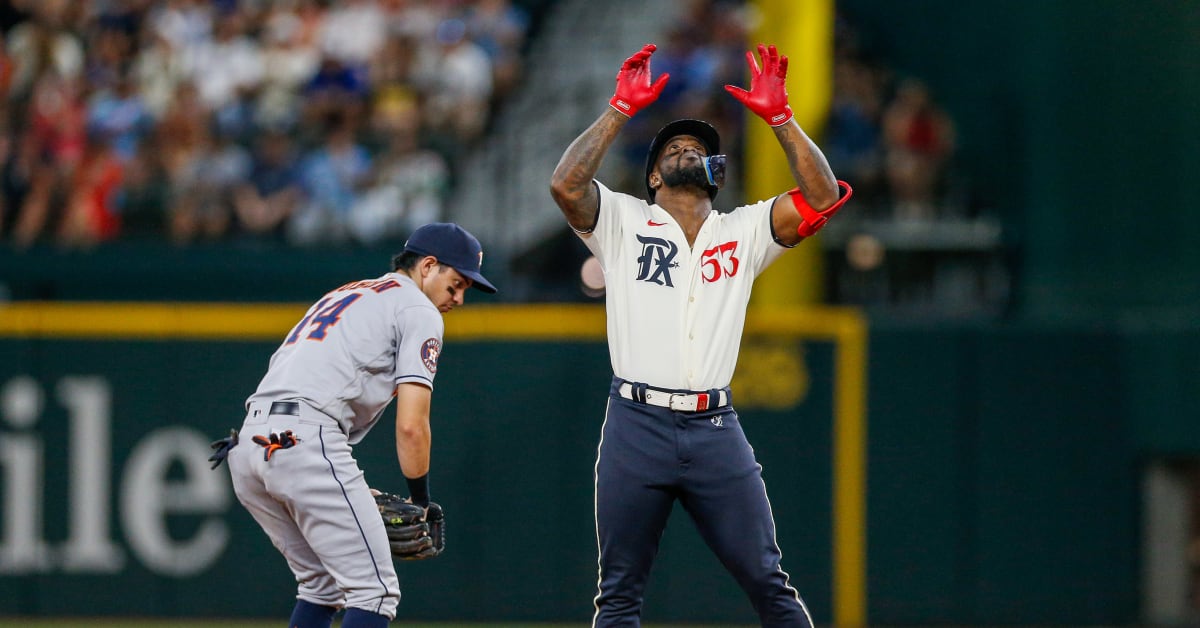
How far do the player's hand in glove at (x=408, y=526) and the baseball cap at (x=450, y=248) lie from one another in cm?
90

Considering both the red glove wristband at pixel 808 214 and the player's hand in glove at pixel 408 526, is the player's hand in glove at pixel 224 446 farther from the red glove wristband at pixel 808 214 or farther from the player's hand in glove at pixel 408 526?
the red glove wristband at pixel 808 214

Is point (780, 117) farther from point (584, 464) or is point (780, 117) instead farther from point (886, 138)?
point (886, 138)

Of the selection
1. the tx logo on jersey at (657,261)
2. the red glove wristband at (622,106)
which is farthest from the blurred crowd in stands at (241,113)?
the red glove wristband at (622,106)

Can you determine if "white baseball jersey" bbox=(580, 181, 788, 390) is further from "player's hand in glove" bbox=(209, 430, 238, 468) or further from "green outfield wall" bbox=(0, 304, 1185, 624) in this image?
"green outfield wall" bbox=(0, 304, 1185, 624)

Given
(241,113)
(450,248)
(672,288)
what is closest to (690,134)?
(672,288)

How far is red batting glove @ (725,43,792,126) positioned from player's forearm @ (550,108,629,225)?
46cm

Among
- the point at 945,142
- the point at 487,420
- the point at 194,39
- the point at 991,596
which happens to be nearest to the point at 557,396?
the point at 487,420

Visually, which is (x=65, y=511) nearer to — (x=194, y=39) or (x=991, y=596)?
(x=194, y=39)

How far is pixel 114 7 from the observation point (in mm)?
13609

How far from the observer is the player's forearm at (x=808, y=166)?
5.81m

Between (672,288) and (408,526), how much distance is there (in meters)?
1.37

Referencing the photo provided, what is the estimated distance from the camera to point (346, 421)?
19.7 ft

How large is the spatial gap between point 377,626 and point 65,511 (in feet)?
16.5

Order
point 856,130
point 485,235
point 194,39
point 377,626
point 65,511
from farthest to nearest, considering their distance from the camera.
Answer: point 194,39 < point 856,130 < point 485,235 < point 65,511 < point 377,626
